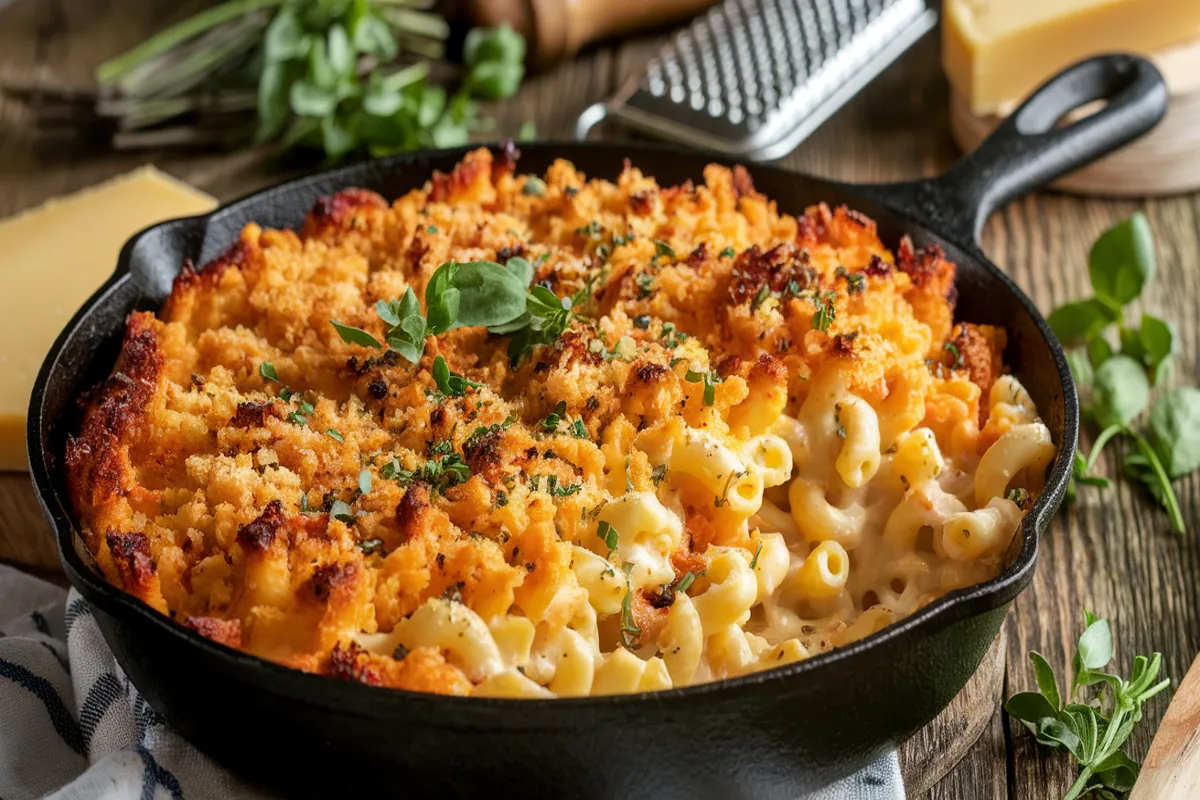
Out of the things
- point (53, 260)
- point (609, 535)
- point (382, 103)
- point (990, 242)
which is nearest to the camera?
point (609, 535)

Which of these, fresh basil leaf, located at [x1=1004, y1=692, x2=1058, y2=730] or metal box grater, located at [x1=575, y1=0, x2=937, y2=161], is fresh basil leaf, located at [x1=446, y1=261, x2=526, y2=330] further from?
metal box grater, located at [x1=575, y1=0, x2=937, y2=161]

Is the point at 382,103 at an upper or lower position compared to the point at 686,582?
upper

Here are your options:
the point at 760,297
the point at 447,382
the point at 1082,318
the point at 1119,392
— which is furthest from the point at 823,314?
the point at 1082,318

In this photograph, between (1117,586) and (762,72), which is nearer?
(1117,586)

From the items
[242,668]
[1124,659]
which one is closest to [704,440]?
[242,668]

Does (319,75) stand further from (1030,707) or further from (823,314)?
(1030,707)

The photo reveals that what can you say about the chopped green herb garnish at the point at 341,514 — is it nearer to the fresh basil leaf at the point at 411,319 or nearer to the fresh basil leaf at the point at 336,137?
the fresh basil leaf at the point at 411,319

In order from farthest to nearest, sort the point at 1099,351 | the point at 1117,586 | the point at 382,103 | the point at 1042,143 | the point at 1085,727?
the point at 382,103, the point at 1099,351, the point at 1042,143, the point at 1117,586, the point at 1085,727
